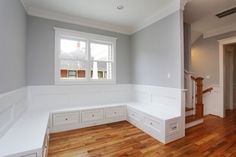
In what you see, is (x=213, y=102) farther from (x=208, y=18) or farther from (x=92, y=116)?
(x=92, y=116)

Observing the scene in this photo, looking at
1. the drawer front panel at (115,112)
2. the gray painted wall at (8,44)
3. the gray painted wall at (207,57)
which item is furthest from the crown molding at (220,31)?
the gray painted wall at (8,44)

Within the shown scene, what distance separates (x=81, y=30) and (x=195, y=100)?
3789 millimetres

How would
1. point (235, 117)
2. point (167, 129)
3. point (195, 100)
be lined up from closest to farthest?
point (167, 129)
point (195, 100)
point (235, 117)

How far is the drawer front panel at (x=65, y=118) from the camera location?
9.18ft

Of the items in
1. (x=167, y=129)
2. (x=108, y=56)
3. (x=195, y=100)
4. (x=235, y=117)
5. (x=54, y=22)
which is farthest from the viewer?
(x=108, y=56)

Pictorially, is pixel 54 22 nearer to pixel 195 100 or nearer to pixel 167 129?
pixel 167 129

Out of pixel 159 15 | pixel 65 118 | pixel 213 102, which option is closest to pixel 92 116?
pixel 65 118

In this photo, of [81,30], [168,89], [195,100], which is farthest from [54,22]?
[195,100]

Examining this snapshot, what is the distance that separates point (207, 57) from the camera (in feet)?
14.2

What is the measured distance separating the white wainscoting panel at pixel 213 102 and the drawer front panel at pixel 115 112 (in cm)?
292

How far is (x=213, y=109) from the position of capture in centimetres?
402

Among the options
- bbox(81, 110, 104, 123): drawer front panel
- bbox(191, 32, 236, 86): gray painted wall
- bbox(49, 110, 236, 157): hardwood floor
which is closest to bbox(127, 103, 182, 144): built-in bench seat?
bbox(49, 110, 236, 157): hardwood floor

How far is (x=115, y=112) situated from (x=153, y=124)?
1197mm

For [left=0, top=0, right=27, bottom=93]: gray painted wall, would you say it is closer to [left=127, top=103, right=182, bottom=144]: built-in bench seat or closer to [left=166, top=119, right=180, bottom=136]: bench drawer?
[left=127, top=103, right=182, bottom=144]: built-in bench seat
